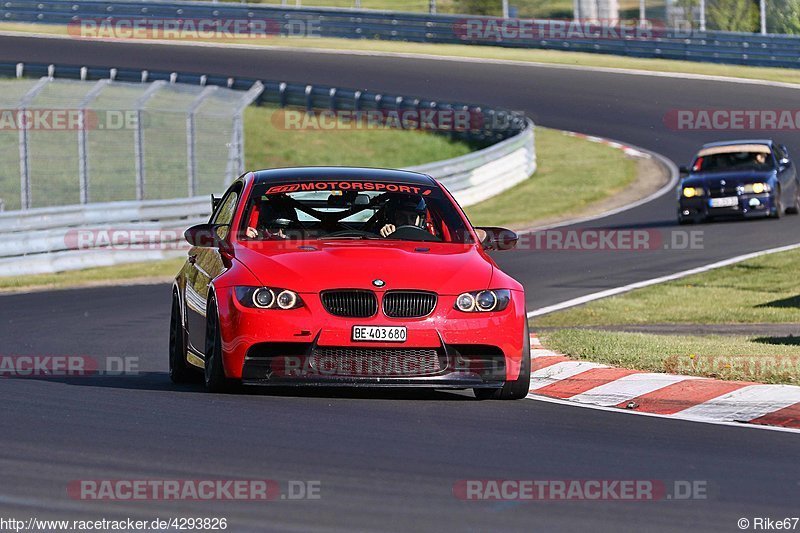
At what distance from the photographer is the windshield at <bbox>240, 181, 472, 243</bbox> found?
1006 cm

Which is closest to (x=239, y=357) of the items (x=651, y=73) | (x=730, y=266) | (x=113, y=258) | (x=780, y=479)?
(x=780, y=479)

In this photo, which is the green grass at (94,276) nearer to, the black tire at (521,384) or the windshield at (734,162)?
the windshield at (734,162)

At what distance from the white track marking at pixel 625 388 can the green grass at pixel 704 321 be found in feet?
0.95

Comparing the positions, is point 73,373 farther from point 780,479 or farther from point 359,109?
point 359,109

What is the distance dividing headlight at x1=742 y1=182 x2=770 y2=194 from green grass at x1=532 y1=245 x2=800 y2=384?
4.37 metres

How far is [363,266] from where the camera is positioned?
911 cm

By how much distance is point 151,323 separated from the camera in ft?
50.7

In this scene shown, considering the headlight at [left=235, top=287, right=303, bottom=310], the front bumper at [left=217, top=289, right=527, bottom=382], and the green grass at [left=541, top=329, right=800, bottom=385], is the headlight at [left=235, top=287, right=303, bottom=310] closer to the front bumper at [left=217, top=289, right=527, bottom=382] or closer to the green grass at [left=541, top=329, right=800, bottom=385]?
the front bumper at [left=217, top=289, right=527, bottom=382]

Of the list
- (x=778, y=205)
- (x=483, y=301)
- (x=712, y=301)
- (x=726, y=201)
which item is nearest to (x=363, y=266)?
(x=483, y=301)

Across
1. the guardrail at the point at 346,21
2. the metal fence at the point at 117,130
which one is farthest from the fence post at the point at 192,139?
the guardrail at the point at 346,21

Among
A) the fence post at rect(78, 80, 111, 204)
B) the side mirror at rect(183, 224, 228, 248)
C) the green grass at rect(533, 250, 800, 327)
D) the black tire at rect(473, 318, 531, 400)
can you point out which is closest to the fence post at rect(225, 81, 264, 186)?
the fence post at rect(78, 80, 111, 204)

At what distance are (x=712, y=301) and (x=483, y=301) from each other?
885cm

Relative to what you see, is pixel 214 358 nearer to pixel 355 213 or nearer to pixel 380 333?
pixel 380 333

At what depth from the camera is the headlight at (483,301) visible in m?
9.07
